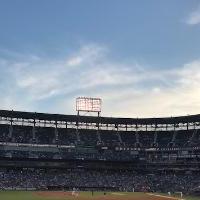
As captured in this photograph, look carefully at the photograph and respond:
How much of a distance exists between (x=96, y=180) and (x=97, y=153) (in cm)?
815

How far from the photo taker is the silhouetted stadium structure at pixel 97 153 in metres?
89.4

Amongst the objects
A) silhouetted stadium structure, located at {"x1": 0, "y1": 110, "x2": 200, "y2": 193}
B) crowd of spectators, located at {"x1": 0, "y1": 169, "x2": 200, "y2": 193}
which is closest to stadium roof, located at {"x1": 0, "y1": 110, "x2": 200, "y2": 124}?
silhouetted stadium structure, located at {"x1": 0, "y1": 110, "x2": 200, "y2": 193}

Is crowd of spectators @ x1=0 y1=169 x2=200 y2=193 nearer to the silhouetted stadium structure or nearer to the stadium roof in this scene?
the silhouetted stadium structure

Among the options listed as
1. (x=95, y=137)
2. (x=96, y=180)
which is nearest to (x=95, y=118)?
(x=95, y=137)

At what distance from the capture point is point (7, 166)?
9238 cm

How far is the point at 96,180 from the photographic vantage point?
300 feet

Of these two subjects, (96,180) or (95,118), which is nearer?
(96,180)

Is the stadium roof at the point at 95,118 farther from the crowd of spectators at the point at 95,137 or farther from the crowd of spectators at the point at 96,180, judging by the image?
the crowd of spectators at the point at 96,180

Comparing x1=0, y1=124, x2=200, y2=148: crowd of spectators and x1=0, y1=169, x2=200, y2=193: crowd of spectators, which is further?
x1=0, y1=124, x2=200, y2=148: crowd of spectators

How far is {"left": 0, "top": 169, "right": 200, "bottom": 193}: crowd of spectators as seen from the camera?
8550 centimetres

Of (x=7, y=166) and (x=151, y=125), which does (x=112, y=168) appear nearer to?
(x=151, y=125)

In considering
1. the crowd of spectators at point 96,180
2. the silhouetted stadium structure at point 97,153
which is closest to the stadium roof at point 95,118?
the silhouetted stadium structure at point 97,153

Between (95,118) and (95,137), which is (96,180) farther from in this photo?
(95,118)

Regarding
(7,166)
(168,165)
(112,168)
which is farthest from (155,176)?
(7,166)
